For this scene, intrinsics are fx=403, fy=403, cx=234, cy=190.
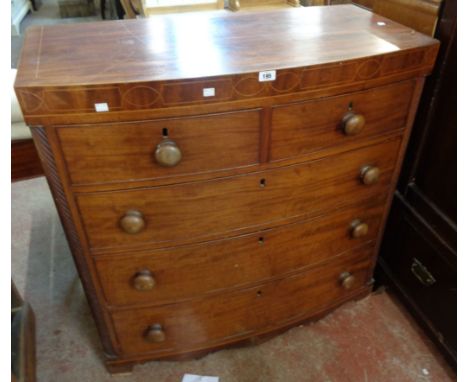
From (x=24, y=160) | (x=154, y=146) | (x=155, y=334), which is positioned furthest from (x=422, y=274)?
(x=24, y=160)

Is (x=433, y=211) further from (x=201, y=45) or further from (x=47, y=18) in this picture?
(x=47, y=18)

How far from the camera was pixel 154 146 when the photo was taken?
0.84m

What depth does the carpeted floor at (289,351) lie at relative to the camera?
1.28 meters

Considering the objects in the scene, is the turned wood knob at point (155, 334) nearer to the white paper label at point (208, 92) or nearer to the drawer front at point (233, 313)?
the drawer front at point (233, 313)

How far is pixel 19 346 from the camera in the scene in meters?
1.20

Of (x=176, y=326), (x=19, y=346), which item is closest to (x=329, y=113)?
(x=176, y=326)

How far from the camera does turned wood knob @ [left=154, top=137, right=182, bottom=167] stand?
825mm

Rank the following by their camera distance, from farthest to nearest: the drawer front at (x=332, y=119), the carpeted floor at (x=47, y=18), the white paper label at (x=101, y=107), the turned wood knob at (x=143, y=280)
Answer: the carpeted floor at (x=47, y=18) < the turned wood knob at (x=143, y=280) < the drawer front at (x=332, y=119) < the white paper label at (x=101, y=107)

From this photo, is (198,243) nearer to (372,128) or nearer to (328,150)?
(328,150)

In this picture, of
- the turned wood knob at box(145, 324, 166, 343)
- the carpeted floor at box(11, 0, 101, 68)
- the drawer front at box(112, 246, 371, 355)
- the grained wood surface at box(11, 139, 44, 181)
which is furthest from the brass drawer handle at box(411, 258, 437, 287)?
the carpeted floor at box(11, 0, 101, 68)

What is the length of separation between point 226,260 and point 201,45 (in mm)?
548

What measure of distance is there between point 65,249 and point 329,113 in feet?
4.38

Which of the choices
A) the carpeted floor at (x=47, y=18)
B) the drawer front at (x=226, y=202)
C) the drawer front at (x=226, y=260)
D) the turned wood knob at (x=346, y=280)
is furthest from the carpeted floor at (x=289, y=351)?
the carpeted floor at (x=47, y=18)

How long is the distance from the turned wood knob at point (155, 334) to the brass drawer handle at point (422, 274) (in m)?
0.83
